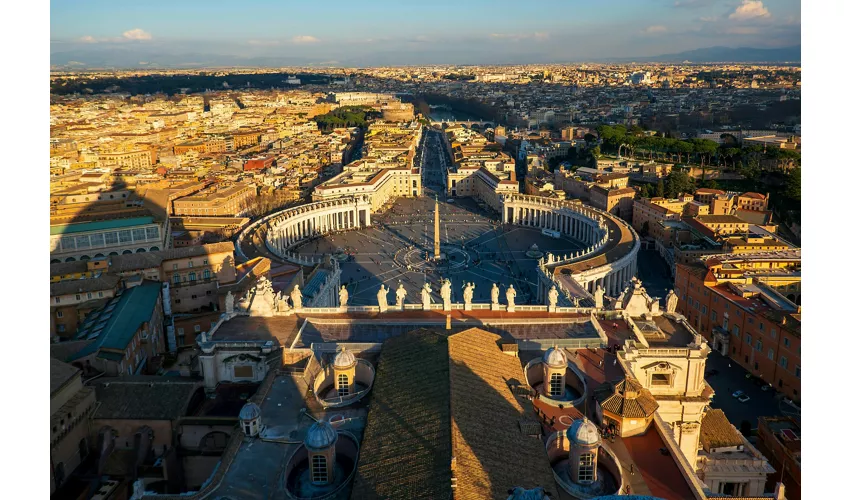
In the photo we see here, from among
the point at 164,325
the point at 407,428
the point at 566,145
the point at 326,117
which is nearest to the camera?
the point at 407,428

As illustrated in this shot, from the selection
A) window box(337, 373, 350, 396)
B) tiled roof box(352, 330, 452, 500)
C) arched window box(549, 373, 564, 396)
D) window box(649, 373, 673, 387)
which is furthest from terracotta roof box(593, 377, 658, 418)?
window box(337, 373, 350, 396)

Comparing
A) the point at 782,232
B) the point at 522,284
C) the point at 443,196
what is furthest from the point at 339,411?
the point at 443,196

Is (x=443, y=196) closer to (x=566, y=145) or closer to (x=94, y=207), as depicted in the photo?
(x=566, y=145)

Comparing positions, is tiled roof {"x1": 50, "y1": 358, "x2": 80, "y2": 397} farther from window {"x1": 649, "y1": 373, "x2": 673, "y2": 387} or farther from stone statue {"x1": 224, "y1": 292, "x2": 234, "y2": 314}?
window {"x1": 649, "y1": 373, "x2": 673, "y2": 387}

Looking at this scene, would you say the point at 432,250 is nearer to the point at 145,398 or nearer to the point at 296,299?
the point at 296,299

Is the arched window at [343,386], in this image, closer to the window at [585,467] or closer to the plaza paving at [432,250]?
the window at [585,467]

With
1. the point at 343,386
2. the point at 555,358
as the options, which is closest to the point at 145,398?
the point at 343,386

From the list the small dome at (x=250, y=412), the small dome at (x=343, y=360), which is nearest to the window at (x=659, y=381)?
the small dome at (x=343, y=360)
